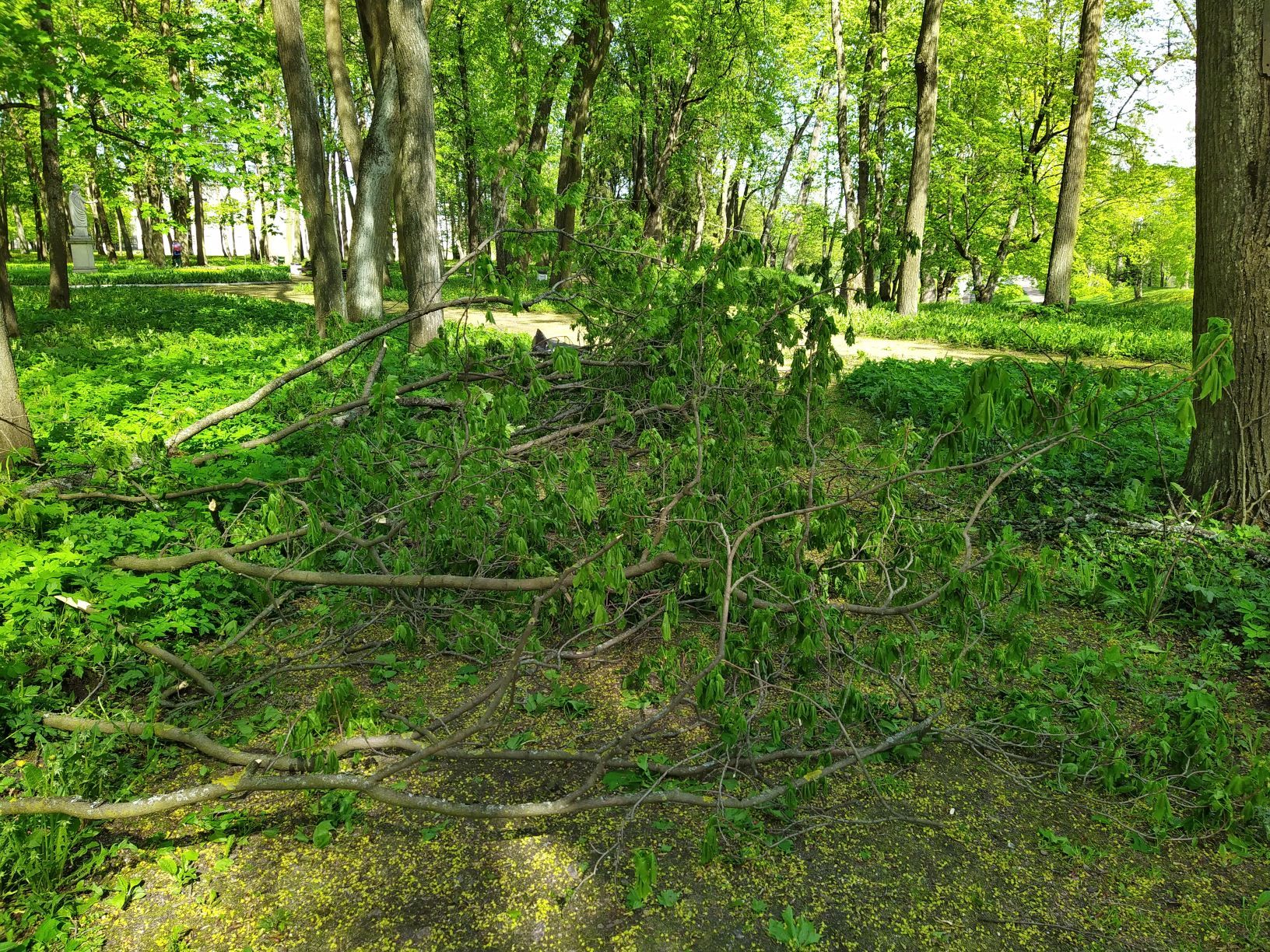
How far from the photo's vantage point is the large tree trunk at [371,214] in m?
10.8

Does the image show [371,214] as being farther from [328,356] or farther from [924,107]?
[924,107]

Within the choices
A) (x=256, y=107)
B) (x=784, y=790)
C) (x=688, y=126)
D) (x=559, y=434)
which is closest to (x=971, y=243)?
(x=688, y=126)

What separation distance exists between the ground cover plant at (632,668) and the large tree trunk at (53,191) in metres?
7.99

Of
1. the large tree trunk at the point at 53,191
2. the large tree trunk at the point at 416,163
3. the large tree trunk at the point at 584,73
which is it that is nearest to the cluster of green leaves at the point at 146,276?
the large tree trunk at the point at 53,191

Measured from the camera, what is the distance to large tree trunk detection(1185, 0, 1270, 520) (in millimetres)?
4664

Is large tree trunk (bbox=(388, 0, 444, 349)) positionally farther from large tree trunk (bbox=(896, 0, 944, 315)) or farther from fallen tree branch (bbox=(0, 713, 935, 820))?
large tree trunk (bbox=(896, 0, 944, 315))

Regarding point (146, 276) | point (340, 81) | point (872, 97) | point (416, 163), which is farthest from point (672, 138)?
point (146, 276)

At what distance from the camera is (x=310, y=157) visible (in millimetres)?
10461

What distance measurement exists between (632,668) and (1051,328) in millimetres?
11946

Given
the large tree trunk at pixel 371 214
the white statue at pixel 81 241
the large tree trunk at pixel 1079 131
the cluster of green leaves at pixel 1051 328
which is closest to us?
the large tree trunk at pixel 371 214

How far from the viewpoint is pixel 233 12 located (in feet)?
33.3

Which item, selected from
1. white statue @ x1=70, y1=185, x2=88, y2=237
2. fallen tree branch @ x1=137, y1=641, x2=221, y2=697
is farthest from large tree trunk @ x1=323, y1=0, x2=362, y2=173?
white statue @ x1=70, y1=185, x2=88, y2=237

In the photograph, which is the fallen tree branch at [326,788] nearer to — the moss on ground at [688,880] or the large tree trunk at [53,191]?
the moss on ground at [688,880]

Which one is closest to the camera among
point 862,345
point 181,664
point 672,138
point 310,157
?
point 181,664
